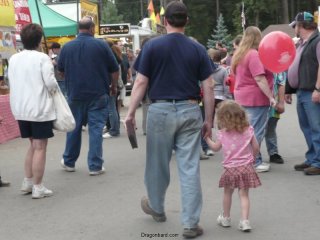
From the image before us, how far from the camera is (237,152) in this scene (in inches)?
188

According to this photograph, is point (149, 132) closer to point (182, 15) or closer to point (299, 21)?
point (182, 15)

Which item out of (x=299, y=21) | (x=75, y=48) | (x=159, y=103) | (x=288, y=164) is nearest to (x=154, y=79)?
(x=159, y=103)

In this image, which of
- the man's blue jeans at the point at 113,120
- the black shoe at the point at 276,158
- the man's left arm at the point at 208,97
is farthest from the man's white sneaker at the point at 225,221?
the man's blue jeans at the point at 113,120

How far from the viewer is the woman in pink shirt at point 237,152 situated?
15.5 feet

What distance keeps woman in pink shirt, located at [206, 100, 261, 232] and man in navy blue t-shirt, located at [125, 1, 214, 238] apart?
0.67 ft

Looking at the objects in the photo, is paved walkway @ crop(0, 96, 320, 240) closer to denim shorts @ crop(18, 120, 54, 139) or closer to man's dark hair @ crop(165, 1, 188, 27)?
denim shorts @ crop(18, 120, 54, 139)

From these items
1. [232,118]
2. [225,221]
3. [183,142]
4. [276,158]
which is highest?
[232,118]

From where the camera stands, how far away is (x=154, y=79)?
4.57 m

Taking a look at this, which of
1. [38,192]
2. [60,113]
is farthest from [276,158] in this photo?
[38,192]

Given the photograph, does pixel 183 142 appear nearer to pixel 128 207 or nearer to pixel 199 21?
pixel 128 207

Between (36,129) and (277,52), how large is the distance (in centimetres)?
298

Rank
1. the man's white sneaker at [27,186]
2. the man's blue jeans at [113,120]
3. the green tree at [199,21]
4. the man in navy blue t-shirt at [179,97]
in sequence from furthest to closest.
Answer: the green tree at [199,21] < the man's blue jeans at [113,120] < the man's white sneaker at [27,186] < the man in navy blue t-shirt at [179,97]

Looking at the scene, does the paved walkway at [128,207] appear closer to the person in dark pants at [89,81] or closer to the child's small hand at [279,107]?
the person in dark pants at [89,81]

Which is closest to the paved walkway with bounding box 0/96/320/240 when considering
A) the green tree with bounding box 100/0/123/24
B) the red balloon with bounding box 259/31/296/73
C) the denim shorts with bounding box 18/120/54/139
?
the denim shorts with bounding box 18/120/54/139
